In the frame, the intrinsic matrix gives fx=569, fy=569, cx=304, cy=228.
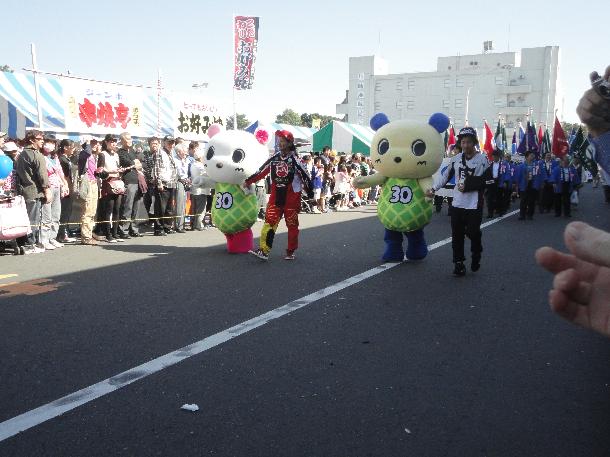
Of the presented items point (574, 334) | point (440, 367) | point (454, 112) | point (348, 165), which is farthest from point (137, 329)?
point (454, 112)

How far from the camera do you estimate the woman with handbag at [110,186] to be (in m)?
10.1

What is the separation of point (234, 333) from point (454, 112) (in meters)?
79.1

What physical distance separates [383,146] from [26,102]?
8990 mm

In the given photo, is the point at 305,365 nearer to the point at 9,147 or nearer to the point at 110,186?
the point at 9,147

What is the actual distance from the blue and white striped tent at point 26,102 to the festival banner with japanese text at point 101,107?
0.73 feet

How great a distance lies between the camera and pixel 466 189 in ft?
23.9

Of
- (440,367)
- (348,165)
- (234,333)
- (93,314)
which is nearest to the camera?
(440,367)

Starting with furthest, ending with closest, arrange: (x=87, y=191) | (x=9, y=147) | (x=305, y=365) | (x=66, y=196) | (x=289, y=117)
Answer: (x=289, y=117)
(x=66, y=196)
(x=87, y=191)
(x=9, y=147)
(x=305, y=365)

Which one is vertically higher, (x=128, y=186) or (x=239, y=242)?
(x=128, y=186)

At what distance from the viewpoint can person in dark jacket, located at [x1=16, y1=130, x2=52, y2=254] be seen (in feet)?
28.4

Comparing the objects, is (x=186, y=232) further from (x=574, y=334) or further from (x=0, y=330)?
(x=574, y=334)

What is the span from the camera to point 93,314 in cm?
531

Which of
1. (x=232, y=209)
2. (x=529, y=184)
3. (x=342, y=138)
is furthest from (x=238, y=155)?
(x=342, y=138)

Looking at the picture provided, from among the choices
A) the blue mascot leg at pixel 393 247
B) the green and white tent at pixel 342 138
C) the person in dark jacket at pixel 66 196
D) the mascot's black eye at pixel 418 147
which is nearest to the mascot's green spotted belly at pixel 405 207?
the blue mascot leg at pixel 393 247
